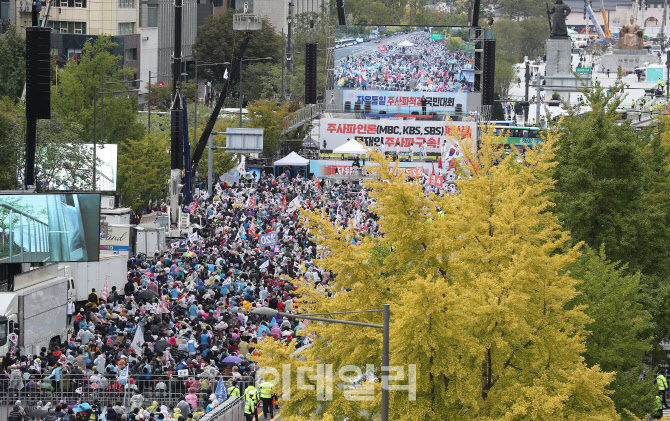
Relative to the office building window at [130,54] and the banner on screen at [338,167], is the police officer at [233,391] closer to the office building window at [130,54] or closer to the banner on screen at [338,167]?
the banner on screen at [338,167]

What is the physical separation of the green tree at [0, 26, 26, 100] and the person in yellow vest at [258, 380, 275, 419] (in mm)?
57871

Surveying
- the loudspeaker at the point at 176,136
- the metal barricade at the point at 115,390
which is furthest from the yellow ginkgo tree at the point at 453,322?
the loudspeaker at the point at 176,136

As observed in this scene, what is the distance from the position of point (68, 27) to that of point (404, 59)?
34.2m

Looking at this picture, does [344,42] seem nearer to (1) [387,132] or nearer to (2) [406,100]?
(2) [406,100]

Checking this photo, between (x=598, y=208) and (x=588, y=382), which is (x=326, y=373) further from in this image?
(x=598, y=208)

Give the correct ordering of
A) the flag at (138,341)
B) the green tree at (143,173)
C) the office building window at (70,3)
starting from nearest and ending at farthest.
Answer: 1. the flag at (138,341)
2. the green tree at (143,173)
3. the office building window at (70,3)

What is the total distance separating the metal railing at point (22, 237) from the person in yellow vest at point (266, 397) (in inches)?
354

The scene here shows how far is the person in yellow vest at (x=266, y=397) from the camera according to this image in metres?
25.6

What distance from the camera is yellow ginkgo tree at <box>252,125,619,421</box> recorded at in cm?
1905

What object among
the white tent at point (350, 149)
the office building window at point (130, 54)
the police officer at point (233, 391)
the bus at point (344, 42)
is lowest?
the police officer at point (233, 391)

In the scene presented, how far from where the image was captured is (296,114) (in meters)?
82.8

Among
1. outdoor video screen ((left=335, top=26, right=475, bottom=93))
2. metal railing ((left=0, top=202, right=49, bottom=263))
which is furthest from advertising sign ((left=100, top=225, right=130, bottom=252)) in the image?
outdoor video screen ((left=335, top=26, right=475, bottom=93))

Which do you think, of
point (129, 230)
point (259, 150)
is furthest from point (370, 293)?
point (259, 150)

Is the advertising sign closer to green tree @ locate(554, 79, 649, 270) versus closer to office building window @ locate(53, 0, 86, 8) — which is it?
green tree @ locate(554, 79, 649, 270)
